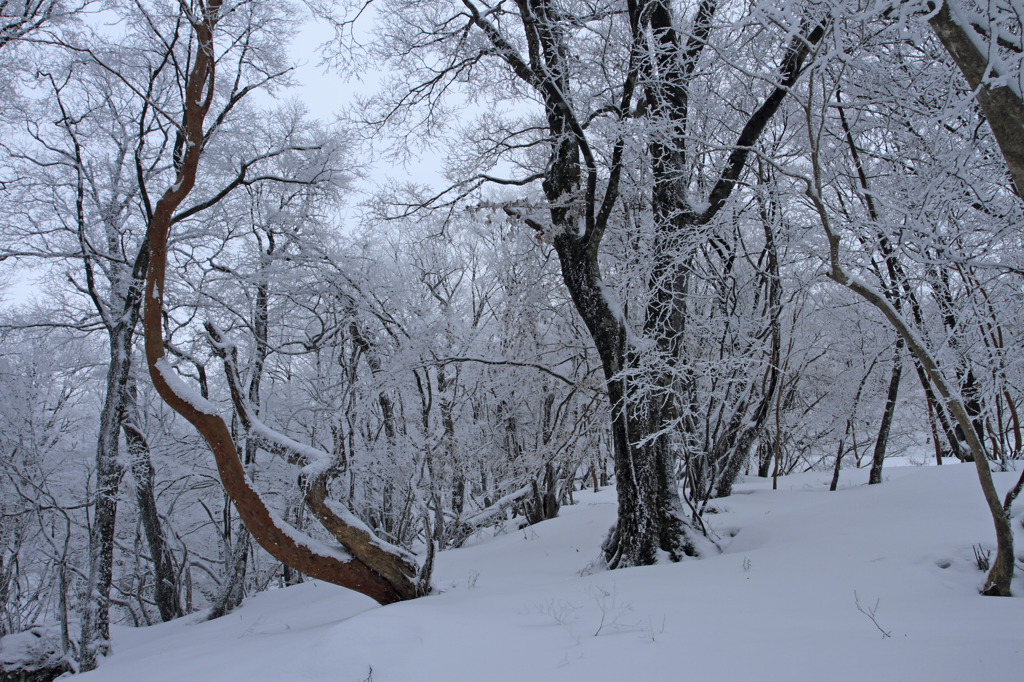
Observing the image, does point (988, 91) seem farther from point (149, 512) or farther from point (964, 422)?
point (149, 512)

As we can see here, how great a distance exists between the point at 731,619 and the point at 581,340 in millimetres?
4522

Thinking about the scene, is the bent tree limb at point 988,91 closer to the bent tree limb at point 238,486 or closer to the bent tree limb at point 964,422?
the bent tree limb at point 964,422

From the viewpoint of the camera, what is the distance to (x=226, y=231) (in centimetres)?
1004

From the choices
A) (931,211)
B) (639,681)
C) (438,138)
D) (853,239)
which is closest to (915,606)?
(639,681)

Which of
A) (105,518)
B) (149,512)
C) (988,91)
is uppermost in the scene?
(988,91)

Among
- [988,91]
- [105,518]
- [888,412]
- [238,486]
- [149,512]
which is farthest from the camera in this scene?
[149,512]

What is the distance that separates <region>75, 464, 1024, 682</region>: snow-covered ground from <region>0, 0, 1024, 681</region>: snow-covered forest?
3 centimetres

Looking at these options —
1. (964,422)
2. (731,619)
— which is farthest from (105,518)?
(964,422)

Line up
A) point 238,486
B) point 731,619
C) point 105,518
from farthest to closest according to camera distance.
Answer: point 105,518 → point 238,486 → point 731,619

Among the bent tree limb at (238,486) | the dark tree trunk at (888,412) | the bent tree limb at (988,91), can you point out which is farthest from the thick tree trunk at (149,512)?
the dark tree trunk at (888,412)

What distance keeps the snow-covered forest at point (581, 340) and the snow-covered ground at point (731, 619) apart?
0.11 ft

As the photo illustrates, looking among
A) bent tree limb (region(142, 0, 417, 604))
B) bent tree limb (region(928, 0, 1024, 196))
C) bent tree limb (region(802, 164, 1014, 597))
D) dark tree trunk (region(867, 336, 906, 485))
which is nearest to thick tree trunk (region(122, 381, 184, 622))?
bent tree limb (region(142, 0, 417, 604))

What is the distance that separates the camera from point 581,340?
740 centimetres

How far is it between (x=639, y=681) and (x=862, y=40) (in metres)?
3.97
